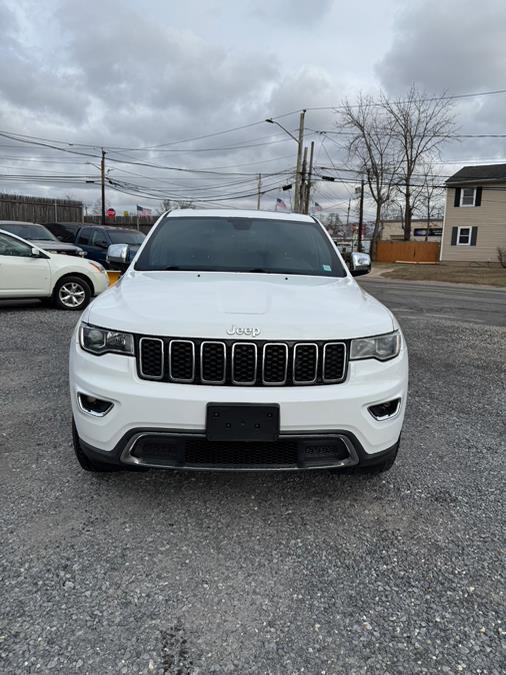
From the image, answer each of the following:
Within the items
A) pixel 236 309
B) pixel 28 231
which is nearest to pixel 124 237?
pixel 28 231

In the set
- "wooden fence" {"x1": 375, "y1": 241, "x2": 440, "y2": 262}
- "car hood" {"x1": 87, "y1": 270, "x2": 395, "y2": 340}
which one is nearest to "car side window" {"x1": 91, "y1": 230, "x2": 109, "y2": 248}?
"car hood" {"x1": 87, "y1": 270, "x2": 395, "y2": 340}

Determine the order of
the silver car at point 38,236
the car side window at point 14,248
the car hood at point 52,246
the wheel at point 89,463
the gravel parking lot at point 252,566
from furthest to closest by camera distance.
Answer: the silver car at point 38,236 → the car hood at point 52,246 → the car side window at point 14,248 → the wheel at point 89,463 → the gravel parking lot at point 252,566

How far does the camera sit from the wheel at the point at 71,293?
927cm

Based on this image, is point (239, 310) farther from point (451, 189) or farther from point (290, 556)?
point (451, 189)

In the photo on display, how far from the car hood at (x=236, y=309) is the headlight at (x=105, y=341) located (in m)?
0.04

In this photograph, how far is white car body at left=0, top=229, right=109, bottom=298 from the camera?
8609mm

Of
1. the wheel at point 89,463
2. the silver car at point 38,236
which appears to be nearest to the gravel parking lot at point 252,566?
the wheel at point 89,463

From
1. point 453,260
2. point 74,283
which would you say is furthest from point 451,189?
point 74,283

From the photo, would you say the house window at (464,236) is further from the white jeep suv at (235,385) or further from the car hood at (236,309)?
the white jeep suv at (235,385)

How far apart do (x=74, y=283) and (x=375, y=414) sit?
26.3 ft

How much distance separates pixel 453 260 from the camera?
36812mm

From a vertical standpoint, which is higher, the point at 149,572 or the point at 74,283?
the point at 74,283

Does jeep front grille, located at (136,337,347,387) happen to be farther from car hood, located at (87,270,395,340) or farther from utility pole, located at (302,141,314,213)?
utility pole, located at (302,141,314,213)

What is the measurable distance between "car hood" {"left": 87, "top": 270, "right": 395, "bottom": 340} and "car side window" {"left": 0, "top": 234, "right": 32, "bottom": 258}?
6263 millimetres
